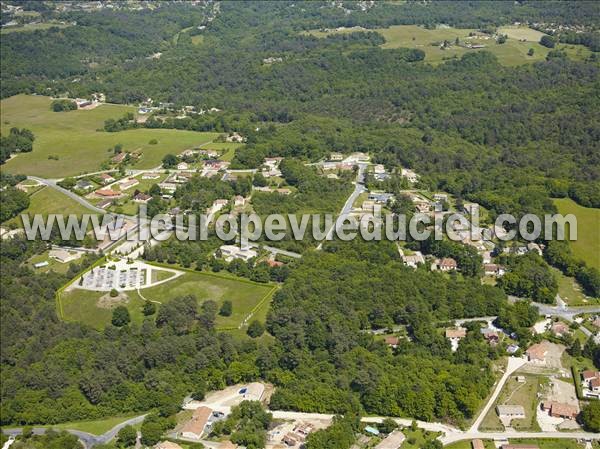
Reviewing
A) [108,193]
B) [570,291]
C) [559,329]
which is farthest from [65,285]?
[570,291]

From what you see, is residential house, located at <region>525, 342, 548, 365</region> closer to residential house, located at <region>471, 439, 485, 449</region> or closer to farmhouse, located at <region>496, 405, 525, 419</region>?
farmhouse, located at <region>496, 405, 525, 419</region>

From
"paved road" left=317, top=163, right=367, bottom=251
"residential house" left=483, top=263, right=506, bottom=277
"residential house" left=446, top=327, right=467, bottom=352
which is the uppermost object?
"paved road" left=317, top=163, right=367, bottom=251

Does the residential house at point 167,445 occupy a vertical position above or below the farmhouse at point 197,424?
above

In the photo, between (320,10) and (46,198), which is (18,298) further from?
(320,10)

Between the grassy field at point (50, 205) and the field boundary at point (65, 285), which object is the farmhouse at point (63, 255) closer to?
the field boundary at point (65, 285)

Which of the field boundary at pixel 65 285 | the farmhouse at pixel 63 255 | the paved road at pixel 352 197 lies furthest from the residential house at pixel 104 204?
the paved road at pixel 352 197

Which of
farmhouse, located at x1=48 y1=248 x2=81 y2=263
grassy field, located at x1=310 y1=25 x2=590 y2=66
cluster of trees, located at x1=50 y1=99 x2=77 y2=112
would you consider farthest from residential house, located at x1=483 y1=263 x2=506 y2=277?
cluster of trees, located at x1=50 y1=99 x2=77 y2=112

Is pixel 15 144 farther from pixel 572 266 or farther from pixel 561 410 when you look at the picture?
pixel 561 410

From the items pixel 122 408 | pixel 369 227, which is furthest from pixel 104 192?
pixel 122 408
